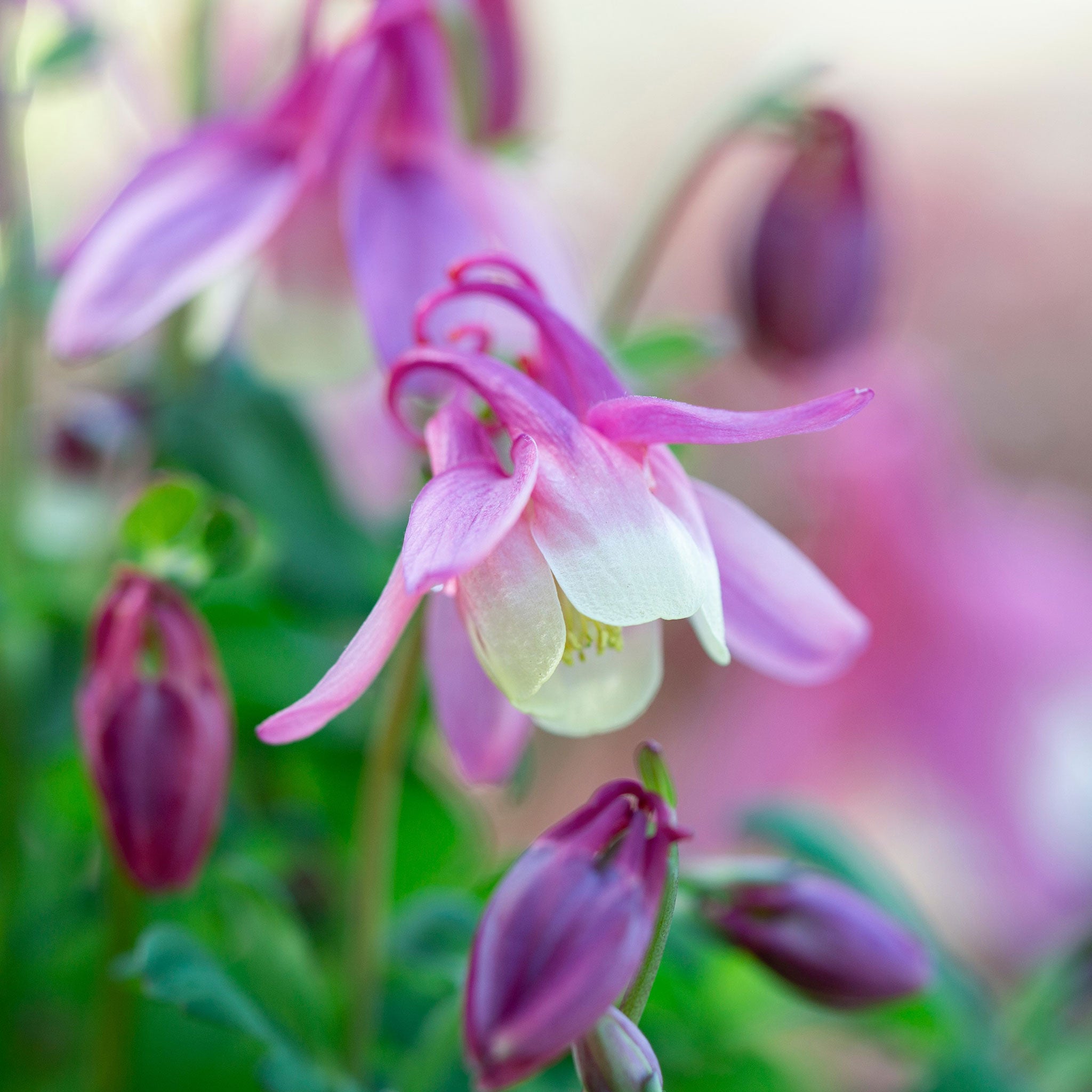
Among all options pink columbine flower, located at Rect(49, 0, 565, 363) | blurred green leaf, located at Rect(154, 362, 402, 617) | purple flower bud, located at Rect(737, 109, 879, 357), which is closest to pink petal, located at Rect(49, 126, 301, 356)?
pink columbine flower, located at Rect(49, 0, 565, 363)

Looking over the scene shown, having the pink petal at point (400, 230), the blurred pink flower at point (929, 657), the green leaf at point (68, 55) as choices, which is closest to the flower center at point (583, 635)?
the pink petal at point (400, 230)

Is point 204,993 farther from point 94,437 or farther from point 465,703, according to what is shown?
point 94,437

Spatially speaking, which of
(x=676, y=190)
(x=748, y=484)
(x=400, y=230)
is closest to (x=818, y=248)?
(x=676, y=190)

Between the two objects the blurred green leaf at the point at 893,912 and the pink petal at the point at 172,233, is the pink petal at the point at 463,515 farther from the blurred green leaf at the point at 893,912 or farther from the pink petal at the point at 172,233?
the blurred green leaf at the point at 893,912

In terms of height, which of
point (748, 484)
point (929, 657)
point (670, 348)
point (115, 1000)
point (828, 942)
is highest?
point (670, 348)

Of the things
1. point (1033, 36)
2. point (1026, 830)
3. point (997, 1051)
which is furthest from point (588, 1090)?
point (1033, 36)

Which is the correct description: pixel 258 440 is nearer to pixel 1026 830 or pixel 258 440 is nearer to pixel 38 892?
pixel 38 892
